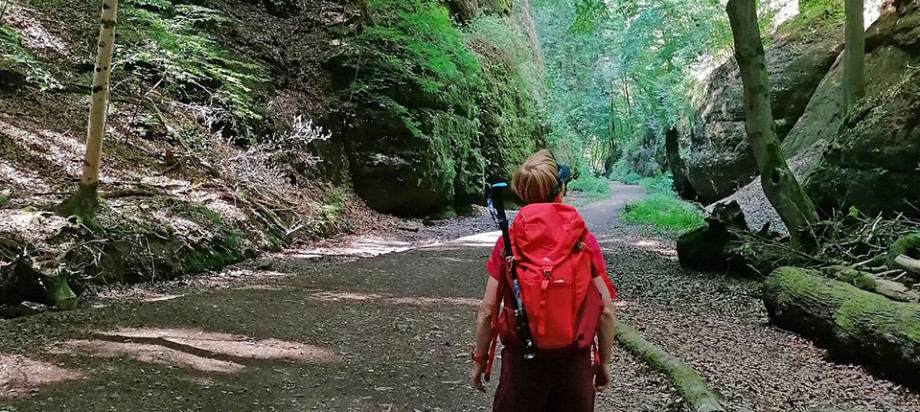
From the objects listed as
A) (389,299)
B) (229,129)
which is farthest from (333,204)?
(389,299)

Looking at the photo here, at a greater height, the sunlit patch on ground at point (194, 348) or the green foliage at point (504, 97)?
the green foliage at point (504, 97)

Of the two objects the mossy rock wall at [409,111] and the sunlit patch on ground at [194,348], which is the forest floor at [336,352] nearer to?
the sunlit patch on ground at [194,348]

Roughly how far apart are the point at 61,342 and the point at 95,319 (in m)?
0.69

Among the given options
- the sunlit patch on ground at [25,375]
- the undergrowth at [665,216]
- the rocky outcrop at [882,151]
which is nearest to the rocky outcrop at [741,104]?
the undergrowth at [665,216]

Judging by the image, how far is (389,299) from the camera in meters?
7.13

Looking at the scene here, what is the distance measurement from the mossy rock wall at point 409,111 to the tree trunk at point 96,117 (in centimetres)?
859

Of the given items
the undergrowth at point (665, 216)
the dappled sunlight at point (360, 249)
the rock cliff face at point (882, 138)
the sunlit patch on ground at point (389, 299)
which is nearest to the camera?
the sunlit patch on ground at point (389, 299)

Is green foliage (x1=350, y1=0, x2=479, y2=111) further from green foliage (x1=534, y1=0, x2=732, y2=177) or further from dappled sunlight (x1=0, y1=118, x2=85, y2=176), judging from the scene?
dappled sunlight (x1=0, y1=118, x2=85, y2=176)

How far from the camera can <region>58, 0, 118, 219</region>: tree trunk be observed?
6.20 metres

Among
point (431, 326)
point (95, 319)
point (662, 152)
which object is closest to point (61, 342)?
point (95, 319)

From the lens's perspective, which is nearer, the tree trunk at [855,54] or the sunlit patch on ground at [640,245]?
the tree trunk at [855,54]

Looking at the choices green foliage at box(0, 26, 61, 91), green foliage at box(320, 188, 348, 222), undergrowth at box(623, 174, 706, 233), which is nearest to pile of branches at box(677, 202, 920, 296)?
undergrowth at box(623, 174, 706, 233)

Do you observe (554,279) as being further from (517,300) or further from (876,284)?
(876,284)

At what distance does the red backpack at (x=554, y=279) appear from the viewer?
2.02 metres
